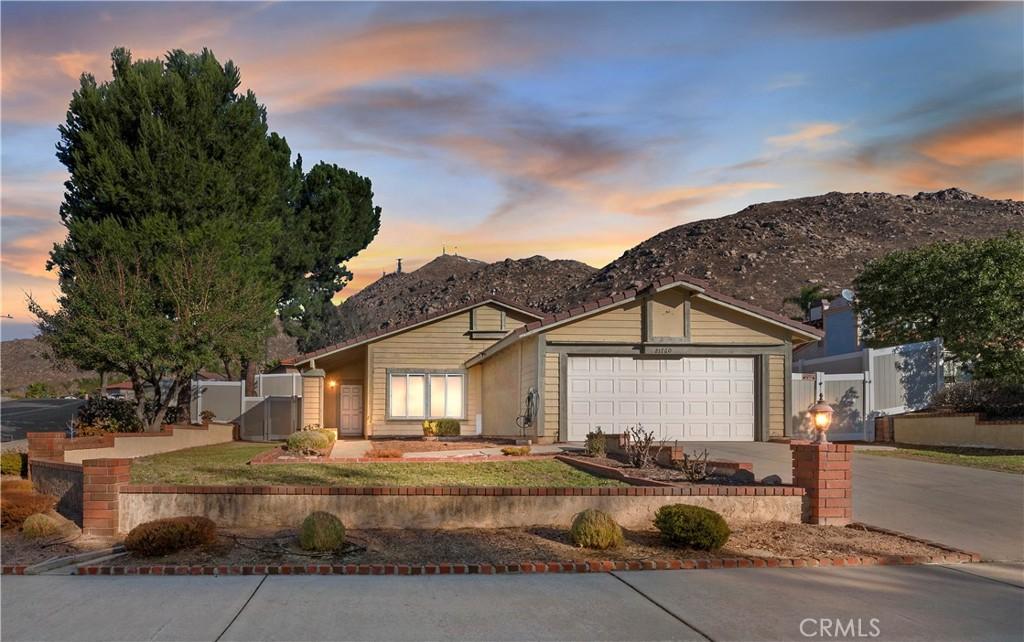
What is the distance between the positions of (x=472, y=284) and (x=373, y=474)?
81.1m

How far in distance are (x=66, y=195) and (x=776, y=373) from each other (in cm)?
2243

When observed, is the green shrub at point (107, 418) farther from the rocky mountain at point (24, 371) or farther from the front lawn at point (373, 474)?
the rocky mountain at point (24, 371)

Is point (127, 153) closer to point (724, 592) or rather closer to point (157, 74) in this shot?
point (157, 74)

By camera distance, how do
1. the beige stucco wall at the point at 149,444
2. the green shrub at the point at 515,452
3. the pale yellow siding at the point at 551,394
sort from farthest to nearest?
the pale yellow siding at the point at 551,394, the green shrub at the point at 515,452, the beige stucco wall at the point at 149,444

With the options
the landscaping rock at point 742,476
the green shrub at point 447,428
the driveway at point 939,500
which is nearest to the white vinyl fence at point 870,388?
the driveway at point 939,500

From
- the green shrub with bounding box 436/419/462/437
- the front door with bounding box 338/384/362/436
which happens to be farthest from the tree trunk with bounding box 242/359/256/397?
the green shrub with bounding box 436/419/462/437

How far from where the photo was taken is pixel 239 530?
37.5ft

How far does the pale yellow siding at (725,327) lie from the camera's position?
2278 centimetres

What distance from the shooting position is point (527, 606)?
25.6 feet

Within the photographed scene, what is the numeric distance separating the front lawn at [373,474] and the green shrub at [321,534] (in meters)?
3.45

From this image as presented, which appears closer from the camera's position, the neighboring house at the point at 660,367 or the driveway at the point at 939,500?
the driveway at the point at 939,500

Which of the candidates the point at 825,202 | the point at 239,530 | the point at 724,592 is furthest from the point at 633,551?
the point at 825,202

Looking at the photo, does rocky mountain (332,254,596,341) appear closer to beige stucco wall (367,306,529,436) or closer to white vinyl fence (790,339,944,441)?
beige stucco wall (367,306,529,436)

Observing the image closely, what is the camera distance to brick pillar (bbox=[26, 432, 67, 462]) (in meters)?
15.8
